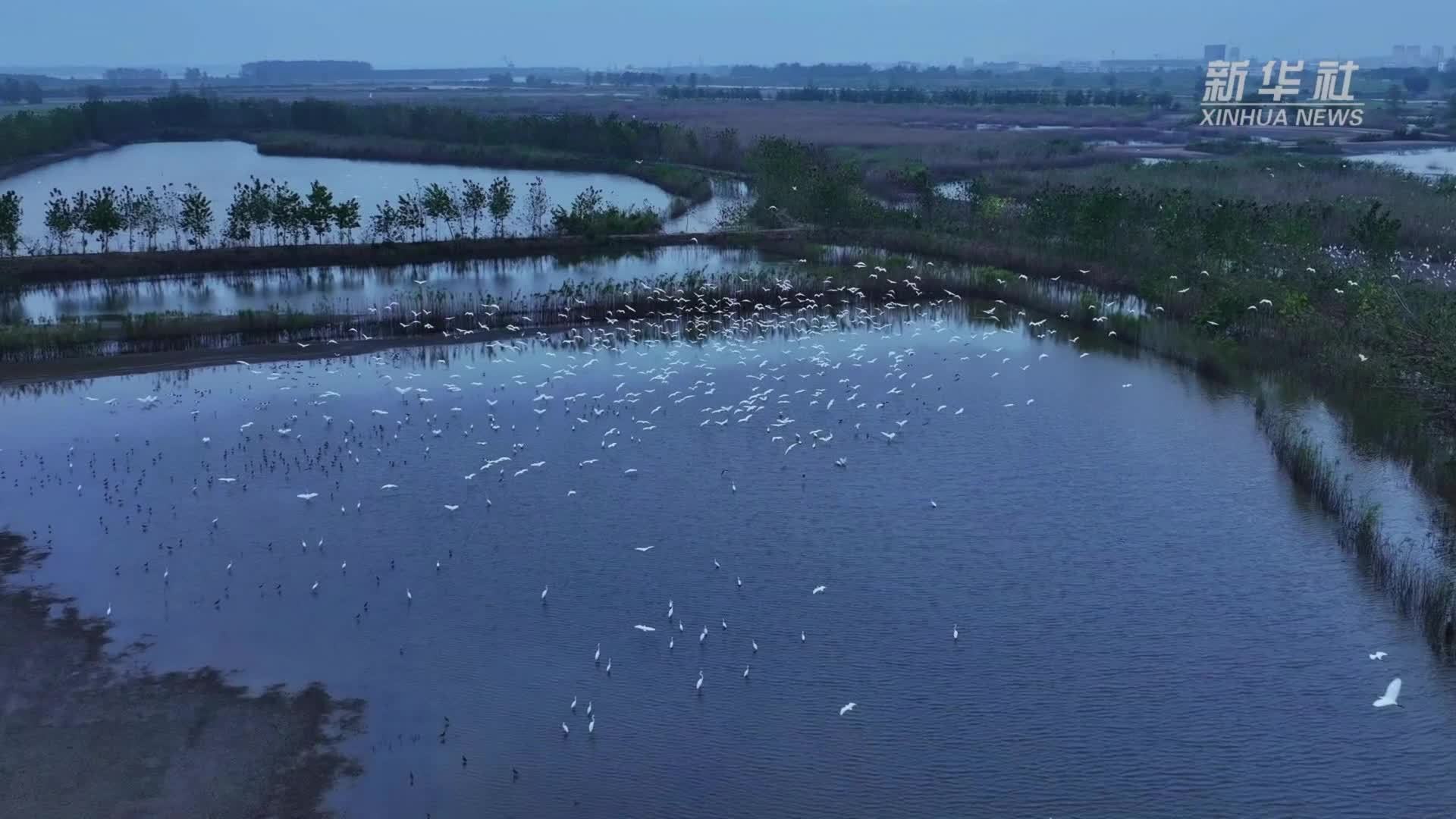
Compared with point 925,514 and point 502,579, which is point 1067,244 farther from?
point 502,579

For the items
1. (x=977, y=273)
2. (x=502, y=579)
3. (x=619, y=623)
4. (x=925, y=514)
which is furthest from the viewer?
(x=977, y=273)

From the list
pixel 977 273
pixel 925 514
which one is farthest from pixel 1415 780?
pixel 977 273

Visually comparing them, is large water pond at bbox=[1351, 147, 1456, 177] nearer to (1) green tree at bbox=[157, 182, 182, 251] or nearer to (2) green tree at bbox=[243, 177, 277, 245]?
(2) green tree at bbox=[243, 177, 277, 245]

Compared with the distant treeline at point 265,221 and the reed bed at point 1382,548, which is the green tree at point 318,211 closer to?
the distant treeline at point 265,221

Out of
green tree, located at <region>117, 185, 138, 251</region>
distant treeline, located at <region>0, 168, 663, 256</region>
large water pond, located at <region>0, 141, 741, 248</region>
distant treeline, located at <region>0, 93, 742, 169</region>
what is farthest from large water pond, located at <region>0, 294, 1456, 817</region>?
distant treeline, located at <region>0, 93, 742, 169</region>

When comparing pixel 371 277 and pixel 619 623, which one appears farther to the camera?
pixel 371 277

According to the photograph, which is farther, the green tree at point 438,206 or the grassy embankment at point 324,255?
the green tree at point 438,206

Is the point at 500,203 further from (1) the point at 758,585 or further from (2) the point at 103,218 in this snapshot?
(1) the point at 758,585

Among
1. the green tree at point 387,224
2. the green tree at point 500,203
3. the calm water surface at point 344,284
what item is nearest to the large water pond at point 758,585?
Result: the calm water surface at point 344,284
